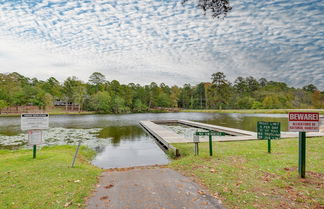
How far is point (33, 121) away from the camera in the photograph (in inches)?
285

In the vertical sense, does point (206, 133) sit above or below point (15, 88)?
below

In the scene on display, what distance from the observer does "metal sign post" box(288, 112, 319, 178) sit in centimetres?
468

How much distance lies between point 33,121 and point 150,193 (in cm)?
574

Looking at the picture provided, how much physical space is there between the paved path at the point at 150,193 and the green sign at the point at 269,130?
177 inches

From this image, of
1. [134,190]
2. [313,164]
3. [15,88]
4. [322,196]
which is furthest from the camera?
[15,88]

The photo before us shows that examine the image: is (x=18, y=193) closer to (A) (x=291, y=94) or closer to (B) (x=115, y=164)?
(B) (x=115, y=164)

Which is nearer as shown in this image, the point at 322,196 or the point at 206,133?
the point at 322,196

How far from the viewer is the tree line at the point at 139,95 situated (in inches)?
2290

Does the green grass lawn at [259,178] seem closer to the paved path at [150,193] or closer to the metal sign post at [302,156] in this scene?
the metal sign post at [302,156]

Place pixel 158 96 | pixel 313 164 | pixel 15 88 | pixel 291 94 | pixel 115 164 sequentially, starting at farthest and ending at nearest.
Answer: pixel 158 96, pixel 291 94, pixel 15 88, pixel 115 164, pixel 313 164

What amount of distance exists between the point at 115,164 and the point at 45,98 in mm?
59427

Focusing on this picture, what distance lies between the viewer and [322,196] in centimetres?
371

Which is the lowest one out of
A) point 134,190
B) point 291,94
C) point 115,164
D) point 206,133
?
point 115,164

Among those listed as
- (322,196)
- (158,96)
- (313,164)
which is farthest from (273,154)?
(158,96)
